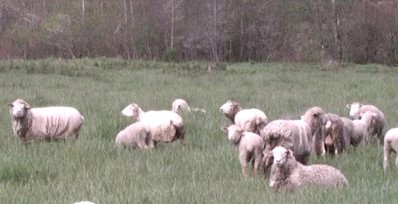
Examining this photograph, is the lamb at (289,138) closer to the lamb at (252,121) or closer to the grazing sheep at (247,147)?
the grazing sheep at (247,147)

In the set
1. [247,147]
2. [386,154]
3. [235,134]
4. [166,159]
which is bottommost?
[166,159]

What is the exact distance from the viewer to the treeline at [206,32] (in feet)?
113

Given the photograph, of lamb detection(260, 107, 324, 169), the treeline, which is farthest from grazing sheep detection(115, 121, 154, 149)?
the treeline

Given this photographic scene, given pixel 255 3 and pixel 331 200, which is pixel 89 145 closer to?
pixel 331 200

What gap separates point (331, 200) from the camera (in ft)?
17.2

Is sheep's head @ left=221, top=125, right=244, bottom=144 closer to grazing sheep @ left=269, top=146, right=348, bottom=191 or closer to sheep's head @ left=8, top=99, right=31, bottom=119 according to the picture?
grazing sheep @ left=269, top=146, right=348, bottom=191

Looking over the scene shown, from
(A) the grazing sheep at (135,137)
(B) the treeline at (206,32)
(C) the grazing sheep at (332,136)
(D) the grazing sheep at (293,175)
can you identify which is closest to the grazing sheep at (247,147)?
(D) the grazing sheep at (293,175)

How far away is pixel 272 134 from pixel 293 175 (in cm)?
85

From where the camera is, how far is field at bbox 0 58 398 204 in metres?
5.54

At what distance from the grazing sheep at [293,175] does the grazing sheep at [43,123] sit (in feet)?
12.3

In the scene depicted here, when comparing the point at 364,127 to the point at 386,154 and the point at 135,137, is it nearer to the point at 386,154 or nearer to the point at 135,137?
the point at 386,154

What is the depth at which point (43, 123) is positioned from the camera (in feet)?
29.0

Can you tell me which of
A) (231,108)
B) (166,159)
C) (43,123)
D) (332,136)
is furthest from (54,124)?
(332,136)

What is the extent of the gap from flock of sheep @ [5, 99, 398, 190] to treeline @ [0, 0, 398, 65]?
2553cm
